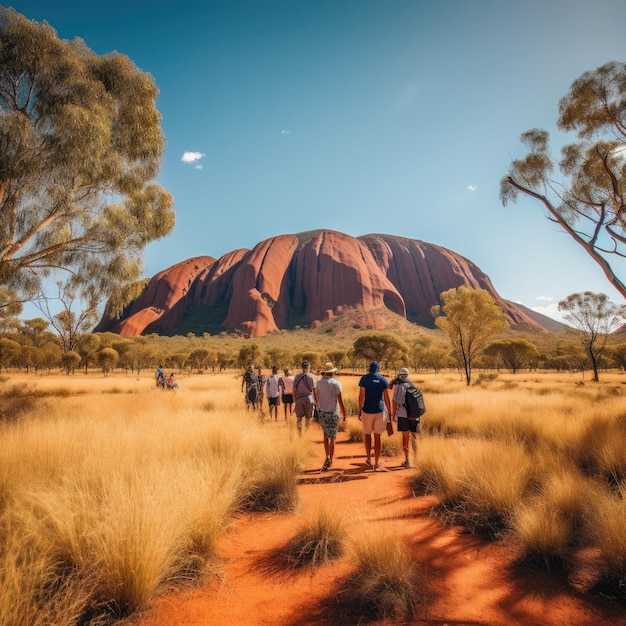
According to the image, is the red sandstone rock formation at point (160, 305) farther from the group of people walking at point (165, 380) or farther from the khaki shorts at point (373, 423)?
the khaki shorts at point (373, 423)

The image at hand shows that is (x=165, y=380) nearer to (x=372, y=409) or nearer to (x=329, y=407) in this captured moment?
(x=329, y=407)

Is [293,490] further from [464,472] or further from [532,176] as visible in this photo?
[532,176]

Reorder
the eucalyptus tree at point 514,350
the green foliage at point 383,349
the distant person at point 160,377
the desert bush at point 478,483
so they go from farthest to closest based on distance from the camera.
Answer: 1. the eucalyptus tree at point 514,350
2. the green foliage at point 383,349
3. the distant person at point 160,377
4. the desert bush at point 478,483

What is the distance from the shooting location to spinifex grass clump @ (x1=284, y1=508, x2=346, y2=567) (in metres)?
3.34

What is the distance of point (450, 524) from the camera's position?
13.7 ft

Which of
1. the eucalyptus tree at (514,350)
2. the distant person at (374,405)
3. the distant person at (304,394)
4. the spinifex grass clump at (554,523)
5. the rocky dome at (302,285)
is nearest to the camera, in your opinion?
the spinifex grass clump at (554,523)

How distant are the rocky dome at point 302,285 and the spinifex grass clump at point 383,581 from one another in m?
95.4

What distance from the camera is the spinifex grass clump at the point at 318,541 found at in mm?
3336

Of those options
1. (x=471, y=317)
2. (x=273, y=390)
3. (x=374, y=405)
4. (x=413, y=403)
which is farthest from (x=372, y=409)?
(x=471, y=317)

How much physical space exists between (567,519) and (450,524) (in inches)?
49.6

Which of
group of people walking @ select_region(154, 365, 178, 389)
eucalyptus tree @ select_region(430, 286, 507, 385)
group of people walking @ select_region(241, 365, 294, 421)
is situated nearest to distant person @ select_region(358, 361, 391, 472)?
group of people walking @ select_region(241, 365, 294, 421)

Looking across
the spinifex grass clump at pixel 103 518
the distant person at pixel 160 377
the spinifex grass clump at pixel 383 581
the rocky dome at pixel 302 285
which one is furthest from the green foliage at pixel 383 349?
the spinifex grass clump at pixel 383 581

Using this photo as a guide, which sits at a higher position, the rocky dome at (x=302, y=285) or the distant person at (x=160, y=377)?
the rocky dome at (x=302, y=285)

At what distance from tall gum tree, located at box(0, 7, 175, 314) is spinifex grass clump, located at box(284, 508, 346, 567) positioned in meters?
10.6
